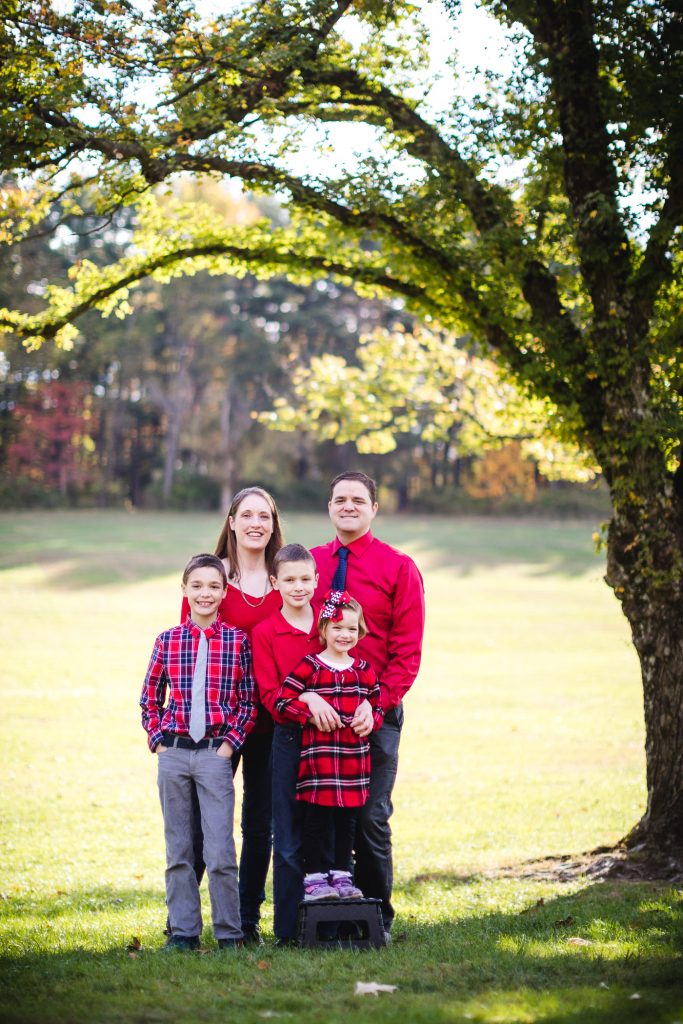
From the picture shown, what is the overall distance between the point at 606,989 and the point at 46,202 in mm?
6169

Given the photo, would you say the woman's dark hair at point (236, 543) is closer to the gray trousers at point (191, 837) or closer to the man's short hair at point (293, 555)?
the man's short hair at point (293, 555)

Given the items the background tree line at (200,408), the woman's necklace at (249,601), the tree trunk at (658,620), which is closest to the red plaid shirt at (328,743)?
the woman's necklace at (249,601)

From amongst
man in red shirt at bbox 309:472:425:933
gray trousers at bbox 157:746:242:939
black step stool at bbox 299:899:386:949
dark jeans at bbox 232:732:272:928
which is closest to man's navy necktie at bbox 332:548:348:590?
man in red shirt at bbox 309:472:425:933

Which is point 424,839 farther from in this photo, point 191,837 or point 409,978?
point 409,978

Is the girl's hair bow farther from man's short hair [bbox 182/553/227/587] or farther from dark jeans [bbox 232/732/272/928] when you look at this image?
dark jeans [bbox 232/732/272/928]

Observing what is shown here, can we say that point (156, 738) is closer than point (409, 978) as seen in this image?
No

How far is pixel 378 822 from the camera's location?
194 inches

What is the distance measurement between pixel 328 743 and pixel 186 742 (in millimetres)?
693

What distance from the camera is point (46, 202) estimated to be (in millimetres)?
7324

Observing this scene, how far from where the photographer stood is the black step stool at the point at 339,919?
15.3 ft

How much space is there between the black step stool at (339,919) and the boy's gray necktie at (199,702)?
921mm

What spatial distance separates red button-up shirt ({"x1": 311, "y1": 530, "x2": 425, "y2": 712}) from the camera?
16.4 feet

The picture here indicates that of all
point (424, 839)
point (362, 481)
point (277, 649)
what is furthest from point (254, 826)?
point (424, 839)

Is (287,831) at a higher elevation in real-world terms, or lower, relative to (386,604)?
lower
